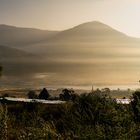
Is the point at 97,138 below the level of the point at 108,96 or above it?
below

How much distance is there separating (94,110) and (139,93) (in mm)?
18861

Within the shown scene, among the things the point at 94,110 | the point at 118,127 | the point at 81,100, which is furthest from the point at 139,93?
the point at 118,127

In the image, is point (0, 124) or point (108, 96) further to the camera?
point (108, 96)

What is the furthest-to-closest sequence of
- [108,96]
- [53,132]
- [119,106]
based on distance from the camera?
[108,96]
[119,106]
[53,132]

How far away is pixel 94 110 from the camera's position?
111 ft

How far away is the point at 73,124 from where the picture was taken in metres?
31.2

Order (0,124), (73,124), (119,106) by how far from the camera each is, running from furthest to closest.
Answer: (73,124)
(119,106)
(0,124)

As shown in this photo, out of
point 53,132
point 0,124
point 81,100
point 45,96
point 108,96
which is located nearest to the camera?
point 53,132

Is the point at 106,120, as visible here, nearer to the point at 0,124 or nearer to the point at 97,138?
the point at 97,138

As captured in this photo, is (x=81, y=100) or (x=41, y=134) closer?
(x=41, y=134)

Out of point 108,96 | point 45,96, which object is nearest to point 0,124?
point 108,96

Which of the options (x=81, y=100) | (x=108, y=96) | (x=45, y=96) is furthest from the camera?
(x=45, y=96)

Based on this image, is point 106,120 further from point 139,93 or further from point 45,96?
point 45,96

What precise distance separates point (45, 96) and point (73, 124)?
110211 mm
